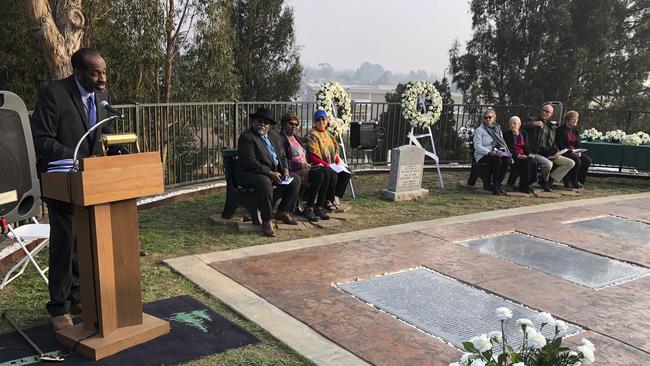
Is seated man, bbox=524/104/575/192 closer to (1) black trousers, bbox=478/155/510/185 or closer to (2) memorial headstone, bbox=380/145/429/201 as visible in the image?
(1) black trousers, bbox=478/155/510/185

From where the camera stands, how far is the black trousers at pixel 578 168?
966cm

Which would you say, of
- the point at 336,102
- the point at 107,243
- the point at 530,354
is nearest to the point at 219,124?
the point at 336,102

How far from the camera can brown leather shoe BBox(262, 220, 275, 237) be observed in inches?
234

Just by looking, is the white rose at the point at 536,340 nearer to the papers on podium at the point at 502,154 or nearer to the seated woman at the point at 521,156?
the papers on podium at the point at 502,154

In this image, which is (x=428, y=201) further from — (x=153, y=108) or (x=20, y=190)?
(x=20, y=190)

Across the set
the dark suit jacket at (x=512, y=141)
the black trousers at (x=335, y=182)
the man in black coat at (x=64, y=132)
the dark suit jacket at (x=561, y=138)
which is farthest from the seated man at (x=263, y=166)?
the dark suit jacket at (x=561, y=138)

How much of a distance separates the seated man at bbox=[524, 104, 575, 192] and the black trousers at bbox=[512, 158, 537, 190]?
0.21m

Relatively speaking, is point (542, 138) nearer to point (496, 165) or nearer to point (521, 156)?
point (521, 156)

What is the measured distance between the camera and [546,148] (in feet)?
31.4

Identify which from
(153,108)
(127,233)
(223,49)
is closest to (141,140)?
(153,108)

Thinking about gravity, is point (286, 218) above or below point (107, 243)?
below

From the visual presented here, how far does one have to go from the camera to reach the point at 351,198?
27.5ft

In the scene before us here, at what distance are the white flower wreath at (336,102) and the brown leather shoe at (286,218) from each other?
2169mm

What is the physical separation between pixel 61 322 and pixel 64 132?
1.18 metres
